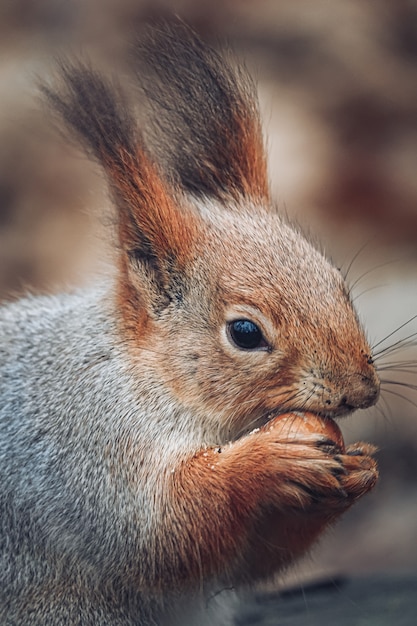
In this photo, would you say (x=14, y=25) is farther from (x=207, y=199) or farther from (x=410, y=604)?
(x=410, y=604)

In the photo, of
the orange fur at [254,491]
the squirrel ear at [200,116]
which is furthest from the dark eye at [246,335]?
the squirrel ear at [200,116]

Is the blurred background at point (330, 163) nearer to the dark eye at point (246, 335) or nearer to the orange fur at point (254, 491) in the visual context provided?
the orange fur at point (254, 491)

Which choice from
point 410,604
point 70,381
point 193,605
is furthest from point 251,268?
point 410,604

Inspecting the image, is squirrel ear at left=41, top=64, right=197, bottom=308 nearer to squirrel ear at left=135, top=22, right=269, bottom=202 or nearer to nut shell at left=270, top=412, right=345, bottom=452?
squirrel ear at left=135, top=22, right=269, bottom=202

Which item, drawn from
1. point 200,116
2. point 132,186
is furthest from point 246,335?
point 200,116

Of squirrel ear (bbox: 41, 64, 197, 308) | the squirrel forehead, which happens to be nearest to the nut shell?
the squirrel forehead

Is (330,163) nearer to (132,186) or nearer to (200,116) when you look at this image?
(200,116)
